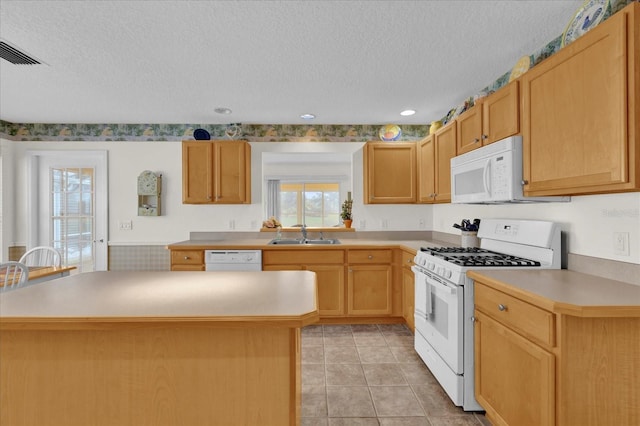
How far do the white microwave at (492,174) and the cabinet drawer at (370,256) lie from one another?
1063mm

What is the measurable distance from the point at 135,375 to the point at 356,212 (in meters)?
3.22

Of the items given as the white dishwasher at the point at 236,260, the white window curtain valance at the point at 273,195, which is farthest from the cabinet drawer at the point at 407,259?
the white window curtain valance at the point at 273,195

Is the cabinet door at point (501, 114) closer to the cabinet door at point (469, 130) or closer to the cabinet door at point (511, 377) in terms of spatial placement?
the cabinet door at point (469, 130)

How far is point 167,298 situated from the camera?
1434 millimetres

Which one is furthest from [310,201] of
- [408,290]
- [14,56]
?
[14,56]

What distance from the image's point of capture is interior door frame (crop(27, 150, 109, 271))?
4023 mm

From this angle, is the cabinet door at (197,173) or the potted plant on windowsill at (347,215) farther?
the potted plant on windowsill at (347,215)

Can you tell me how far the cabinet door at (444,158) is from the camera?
2.96 metres

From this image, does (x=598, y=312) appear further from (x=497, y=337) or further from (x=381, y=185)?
(x=381, y=185)

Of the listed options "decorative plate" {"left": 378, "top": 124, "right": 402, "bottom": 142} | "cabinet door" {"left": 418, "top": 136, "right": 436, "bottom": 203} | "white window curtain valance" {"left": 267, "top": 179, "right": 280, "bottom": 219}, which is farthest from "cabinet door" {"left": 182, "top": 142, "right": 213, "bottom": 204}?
"white window curtain valance" {"left": 267, "top": 179, "right": 280, "bottom": 219}

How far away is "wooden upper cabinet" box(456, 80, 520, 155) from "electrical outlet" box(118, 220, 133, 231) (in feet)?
12.5

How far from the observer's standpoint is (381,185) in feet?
12.9

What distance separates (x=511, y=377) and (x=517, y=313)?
339 mm

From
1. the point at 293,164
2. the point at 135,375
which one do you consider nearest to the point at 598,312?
the point at 135,375
